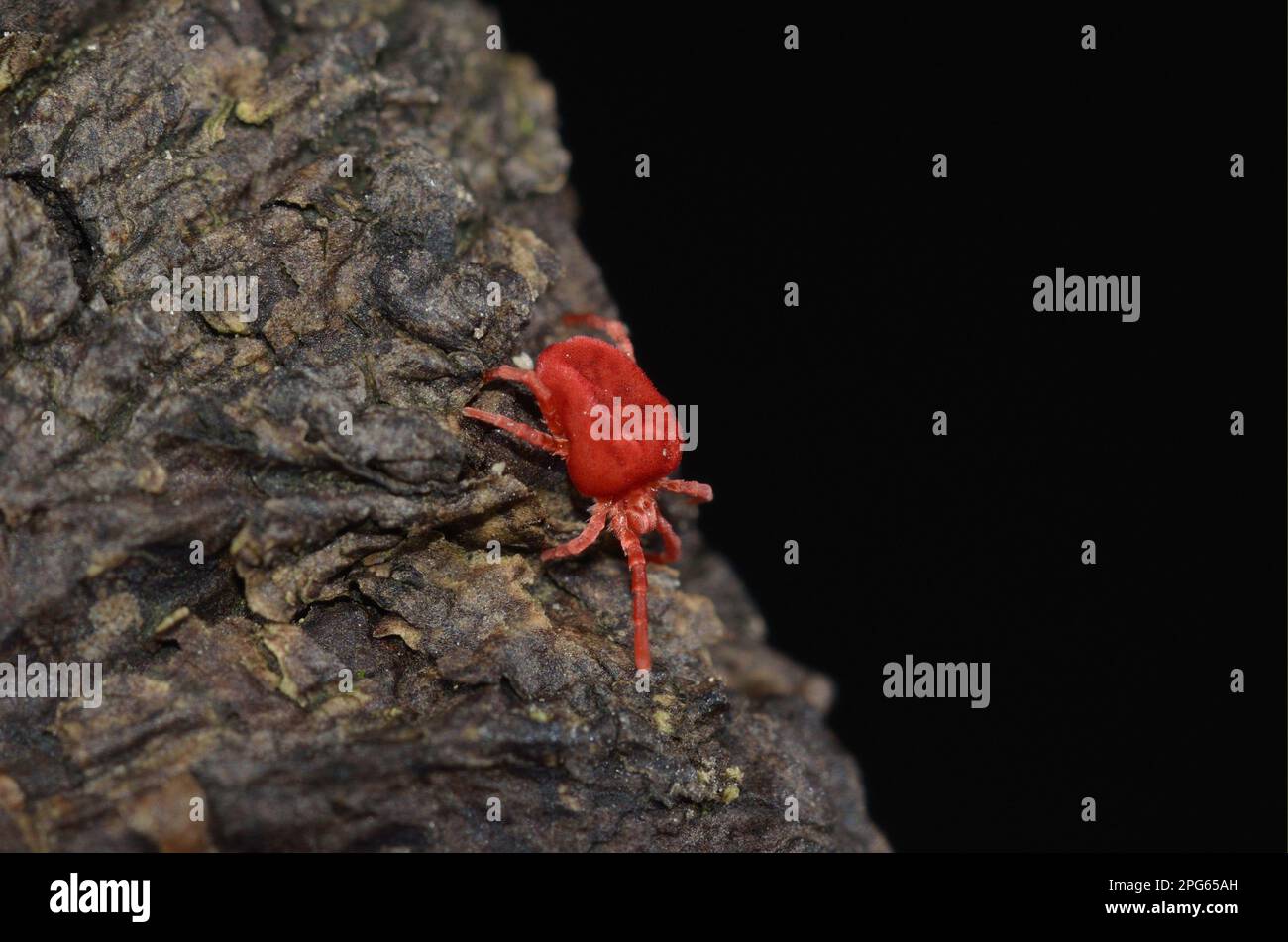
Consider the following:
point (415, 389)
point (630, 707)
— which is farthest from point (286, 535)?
point (630, 707)

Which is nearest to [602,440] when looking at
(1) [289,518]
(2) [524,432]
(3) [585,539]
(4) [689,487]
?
(2) [524,432]

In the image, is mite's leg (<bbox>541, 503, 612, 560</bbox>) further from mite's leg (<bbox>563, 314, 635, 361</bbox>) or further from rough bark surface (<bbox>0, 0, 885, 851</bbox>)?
mite's leg (<bbox>563, 314, 635, 361</bbox>)

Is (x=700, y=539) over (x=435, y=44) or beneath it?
beneath

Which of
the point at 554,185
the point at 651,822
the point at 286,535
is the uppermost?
the point at 554,185

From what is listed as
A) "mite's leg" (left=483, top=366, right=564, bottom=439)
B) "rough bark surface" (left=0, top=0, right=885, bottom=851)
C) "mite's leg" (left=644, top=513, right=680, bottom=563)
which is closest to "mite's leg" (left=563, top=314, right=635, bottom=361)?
"rough bark surface" (left=0, top=0, right=885, bottom=851)

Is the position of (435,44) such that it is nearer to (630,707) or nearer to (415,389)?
(415,389)

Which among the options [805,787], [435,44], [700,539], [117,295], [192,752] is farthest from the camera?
[700,539]
